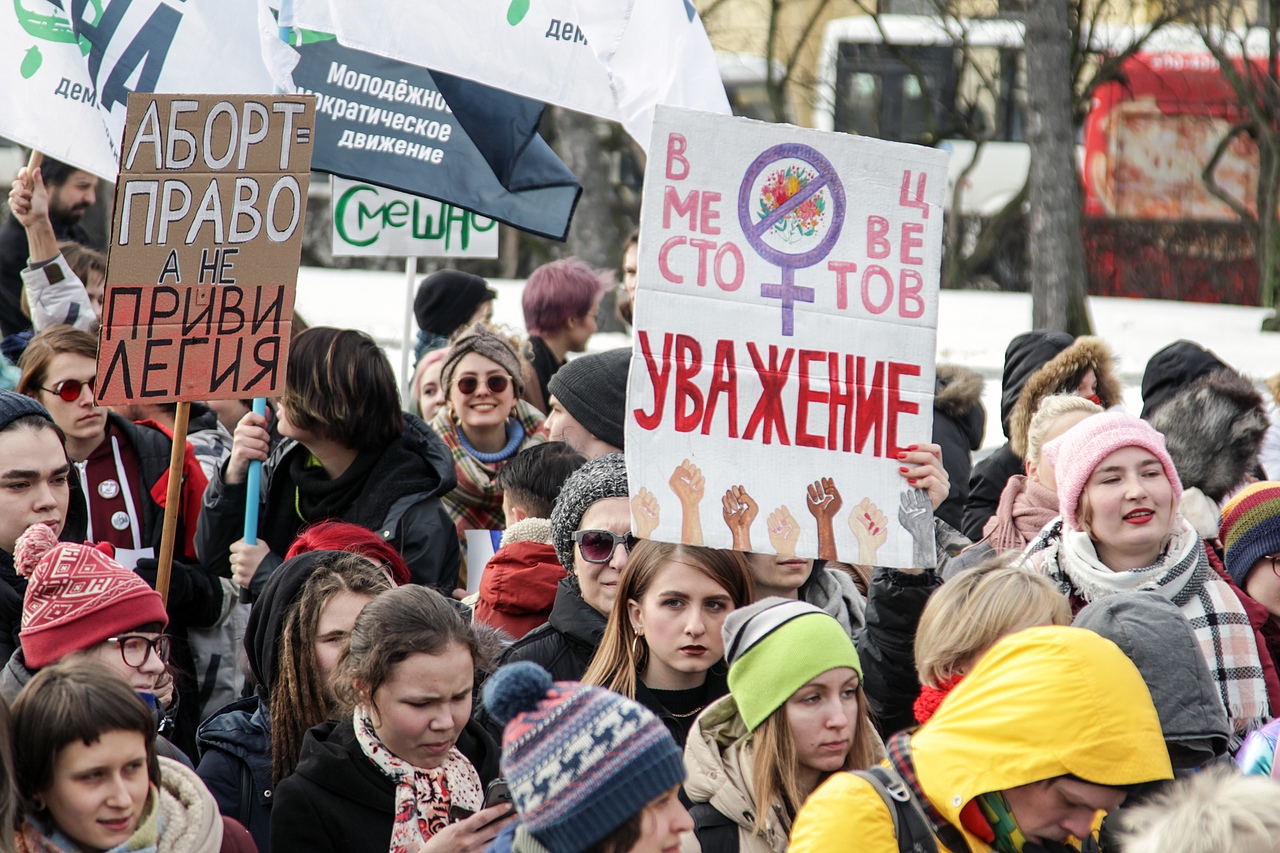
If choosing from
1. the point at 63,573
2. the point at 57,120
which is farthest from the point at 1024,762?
the point at 57,120

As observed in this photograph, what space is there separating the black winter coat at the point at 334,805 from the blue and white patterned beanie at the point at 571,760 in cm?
93

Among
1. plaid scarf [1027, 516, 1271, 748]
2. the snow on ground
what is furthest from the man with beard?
the snow on ground

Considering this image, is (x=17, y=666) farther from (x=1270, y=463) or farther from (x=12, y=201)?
(x=1270, y=463)

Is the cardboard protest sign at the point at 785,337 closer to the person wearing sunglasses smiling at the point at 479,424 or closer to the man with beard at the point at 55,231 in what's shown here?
the person wearing sunglasses smiling at the point at 479,424

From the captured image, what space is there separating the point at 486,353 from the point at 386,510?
1.24m

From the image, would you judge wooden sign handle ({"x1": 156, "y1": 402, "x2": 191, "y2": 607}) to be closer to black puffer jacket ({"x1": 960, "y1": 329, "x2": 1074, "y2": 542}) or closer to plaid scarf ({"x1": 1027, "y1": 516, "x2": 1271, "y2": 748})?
plaid scarf ({"x1": 1027, "y1": 516, "x2": 1271, "y2": 748})

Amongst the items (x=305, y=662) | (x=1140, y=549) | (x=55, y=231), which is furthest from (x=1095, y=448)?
(x=55, y=231)

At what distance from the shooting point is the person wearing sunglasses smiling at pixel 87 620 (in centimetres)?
362

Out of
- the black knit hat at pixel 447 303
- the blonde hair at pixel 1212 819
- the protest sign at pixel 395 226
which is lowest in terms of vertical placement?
the blonde hair at pixel 1212 819

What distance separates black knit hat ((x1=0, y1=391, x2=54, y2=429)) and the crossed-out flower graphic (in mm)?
2127

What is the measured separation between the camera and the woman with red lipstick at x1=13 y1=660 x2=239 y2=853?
3.03 meters

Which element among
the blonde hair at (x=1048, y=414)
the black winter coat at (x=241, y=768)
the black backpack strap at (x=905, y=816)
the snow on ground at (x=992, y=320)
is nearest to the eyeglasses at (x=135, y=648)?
the black winter coat at (x=241, y=768)

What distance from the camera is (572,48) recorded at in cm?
558

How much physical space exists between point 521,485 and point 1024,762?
256 centimetres
